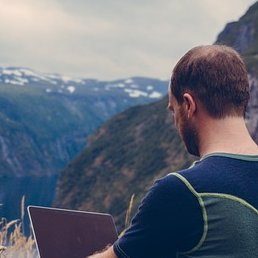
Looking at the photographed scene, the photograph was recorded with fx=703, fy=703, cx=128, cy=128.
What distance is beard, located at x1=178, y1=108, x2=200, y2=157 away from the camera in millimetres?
3078

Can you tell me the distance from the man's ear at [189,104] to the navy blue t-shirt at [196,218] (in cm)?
28

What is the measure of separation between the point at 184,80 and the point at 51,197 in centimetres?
16139

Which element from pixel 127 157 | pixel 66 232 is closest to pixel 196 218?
pixel 66 232

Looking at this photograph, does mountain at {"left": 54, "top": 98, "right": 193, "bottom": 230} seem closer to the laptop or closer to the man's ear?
the laptop

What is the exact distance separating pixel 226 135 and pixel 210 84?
0.76 feet

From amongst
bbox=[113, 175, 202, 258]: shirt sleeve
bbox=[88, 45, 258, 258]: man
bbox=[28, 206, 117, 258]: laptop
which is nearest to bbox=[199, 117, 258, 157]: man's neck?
bbox=[88, 45, 258, 258]: man

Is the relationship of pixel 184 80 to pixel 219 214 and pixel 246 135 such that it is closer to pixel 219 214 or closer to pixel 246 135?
pixel 246 135

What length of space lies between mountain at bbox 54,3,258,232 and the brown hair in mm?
105001

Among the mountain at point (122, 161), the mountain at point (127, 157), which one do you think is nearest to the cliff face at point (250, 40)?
the mountain at point (127, 157)

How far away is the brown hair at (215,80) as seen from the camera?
301 cm

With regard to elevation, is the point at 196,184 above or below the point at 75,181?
above

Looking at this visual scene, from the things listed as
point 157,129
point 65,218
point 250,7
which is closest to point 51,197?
point 157,129

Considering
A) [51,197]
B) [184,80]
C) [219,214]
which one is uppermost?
[184,80]

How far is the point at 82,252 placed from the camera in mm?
3447
